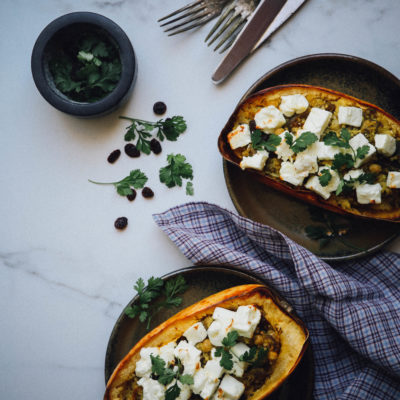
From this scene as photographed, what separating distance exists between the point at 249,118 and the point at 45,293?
5.64 feet

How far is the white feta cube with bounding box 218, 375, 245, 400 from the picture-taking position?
6.53ft

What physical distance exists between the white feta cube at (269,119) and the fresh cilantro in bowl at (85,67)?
2.90ft

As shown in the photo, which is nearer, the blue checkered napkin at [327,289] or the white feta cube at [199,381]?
the white feta cube at [199,381]

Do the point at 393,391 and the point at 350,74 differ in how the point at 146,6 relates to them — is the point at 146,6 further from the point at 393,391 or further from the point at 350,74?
the point at 393,391

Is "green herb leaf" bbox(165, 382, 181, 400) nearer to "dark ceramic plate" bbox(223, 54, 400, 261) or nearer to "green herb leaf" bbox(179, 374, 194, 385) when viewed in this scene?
"green herb leaf" bbox(179, 374, 194, 385)

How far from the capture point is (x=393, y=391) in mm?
2215

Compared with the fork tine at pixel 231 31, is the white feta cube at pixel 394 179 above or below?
below

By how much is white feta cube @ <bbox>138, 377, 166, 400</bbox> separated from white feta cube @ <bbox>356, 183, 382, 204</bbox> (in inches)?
56.1

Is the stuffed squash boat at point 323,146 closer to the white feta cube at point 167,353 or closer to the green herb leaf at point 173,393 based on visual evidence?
the white feta cube at point 167,353

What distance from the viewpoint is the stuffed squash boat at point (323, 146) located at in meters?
2.12

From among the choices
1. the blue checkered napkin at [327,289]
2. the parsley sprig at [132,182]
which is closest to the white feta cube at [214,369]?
the blue checkered napkin at [327,289]

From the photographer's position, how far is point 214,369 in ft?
6.68

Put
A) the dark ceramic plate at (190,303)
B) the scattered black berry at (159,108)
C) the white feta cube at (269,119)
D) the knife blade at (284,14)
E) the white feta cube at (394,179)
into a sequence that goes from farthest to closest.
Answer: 1. the scattered black berry at (159,108)
2. the knife blade at (284,14)
3. the dark ceramic plate at (190,303)
4. the white feta cube at (269,119)
5. the white feta cube at (394,179)

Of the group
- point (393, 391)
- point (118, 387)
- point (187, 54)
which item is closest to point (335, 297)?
point (393, 391)
